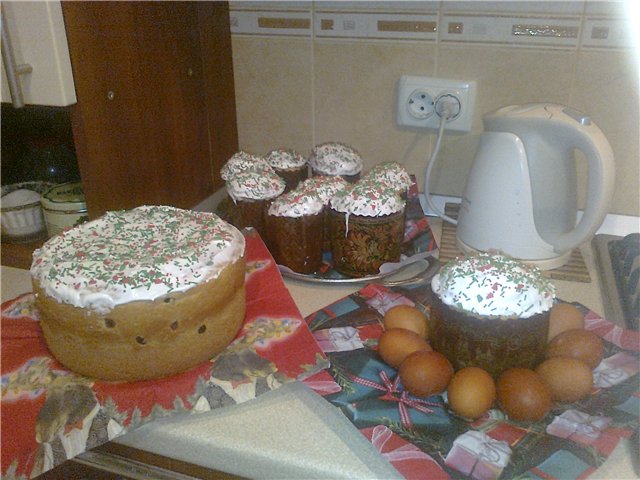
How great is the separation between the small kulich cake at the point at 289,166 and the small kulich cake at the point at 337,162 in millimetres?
24

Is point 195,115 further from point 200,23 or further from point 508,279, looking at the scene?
point 508,279

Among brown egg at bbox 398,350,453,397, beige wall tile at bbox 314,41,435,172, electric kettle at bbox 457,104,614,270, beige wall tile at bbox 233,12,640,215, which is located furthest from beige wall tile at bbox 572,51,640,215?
brown egg at bbox 398,350,453,397

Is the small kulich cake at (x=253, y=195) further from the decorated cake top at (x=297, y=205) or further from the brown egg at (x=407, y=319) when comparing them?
the brown egg at (x=407, y=319)

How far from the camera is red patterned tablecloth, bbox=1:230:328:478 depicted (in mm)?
545

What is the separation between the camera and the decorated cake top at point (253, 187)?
0.92 meters

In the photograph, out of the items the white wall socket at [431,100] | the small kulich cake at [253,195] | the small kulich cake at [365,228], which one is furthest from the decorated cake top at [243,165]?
the white wall socket at [431,100]

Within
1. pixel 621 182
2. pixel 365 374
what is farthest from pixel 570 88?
pixel 365 374

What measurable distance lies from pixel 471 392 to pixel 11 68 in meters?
0.70

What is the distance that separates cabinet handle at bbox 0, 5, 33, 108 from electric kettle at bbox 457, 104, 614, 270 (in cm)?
69

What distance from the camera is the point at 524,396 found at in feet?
1.86

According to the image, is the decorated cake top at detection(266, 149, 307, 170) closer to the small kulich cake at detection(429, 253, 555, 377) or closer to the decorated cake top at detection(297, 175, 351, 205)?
the decorated cake top at detection(297, 175, 351, 205)

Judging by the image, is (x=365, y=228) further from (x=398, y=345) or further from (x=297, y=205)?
(x=398, y=345)

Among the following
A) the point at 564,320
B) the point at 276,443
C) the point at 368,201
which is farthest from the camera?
the point at 368,201

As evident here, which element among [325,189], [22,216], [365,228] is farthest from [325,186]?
[22,216]
